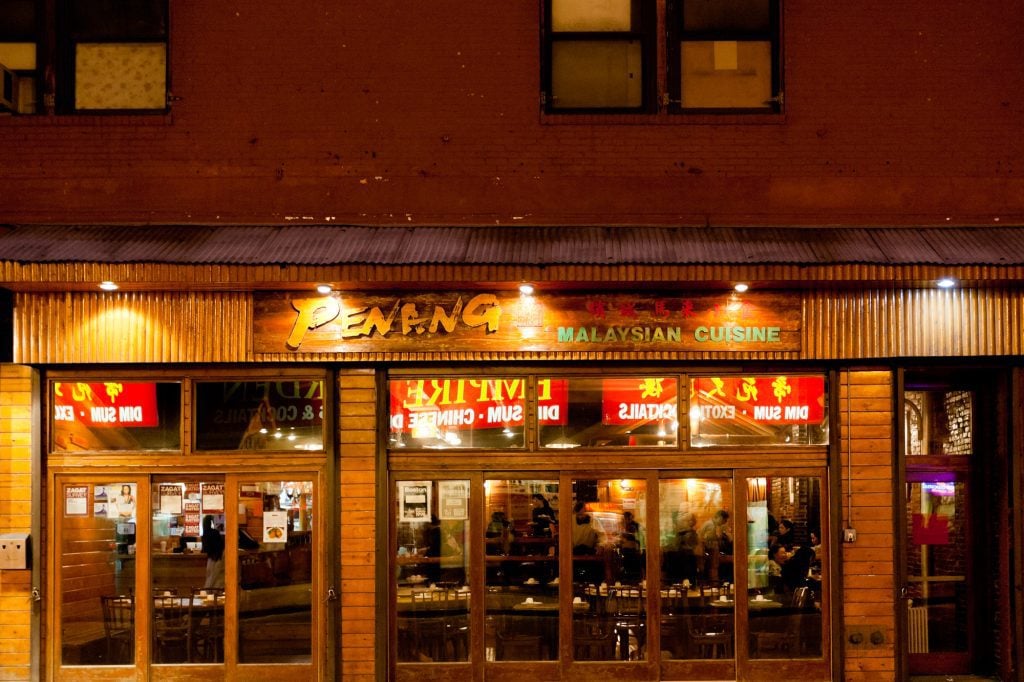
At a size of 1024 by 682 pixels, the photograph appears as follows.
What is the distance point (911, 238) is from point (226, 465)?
7665mm

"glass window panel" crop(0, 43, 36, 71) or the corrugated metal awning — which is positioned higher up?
"glass window panel" crop(0, 43, 36, 71)

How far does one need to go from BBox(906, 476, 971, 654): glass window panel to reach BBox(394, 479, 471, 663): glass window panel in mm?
5108

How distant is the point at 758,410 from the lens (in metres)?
10.1

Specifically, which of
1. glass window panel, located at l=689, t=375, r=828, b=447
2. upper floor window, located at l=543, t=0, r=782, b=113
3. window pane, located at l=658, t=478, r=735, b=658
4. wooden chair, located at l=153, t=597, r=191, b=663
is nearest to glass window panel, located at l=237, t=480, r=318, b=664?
wooden chair, located at l=153, t=597, r=191, b=663

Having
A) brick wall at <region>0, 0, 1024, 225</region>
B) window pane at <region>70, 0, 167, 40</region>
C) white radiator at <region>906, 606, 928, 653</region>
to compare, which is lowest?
white radiator at <region>906, 606, 928, 653</region>

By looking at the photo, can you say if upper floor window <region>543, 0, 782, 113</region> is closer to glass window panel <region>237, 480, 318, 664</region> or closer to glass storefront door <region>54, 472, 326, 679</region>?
glass window panel <region>237, 480, 318, 664</region>

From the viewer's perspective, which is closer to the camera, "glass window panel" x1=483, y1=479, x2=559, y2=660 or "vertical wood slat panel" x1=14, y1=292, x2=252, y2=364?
"vertical wood slat panel" x1=14, y1=292, x2=252, y2=364

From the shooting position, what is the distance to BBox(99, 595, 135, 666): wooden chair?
9.86m

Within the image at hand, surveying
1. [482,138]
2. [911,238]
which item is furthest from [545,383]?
[911,238]

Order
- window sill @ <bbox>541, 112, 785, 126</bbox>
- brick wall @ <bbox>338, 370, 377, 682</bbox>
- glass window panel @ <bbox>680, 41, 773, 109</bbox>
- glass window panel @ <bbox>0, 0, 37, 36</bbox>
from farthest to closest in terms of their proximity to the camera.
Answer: glass window panel @ <bbox>0, 0, 37, 36</bbox> < glass window panel @ <bbox>680, 41, 773, 109</bbox> < window sill @ <bbox>541, 112, 785, 126</bbox> < brick wall @ <bbox>338, 370, 377, 682</bbox>

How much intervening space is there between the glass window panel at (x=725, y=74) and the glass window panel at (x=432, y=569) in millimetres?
5087

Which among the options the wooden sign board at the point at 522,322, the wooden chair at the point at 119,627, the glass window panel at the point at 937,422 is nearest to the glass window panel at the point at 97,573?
the wooden chair at the point at 119,627

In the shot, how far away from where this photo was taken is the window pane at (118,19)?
10.4 metres

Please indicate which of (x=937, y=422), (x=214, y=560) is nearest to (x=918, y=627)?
(x=937, y=422)
